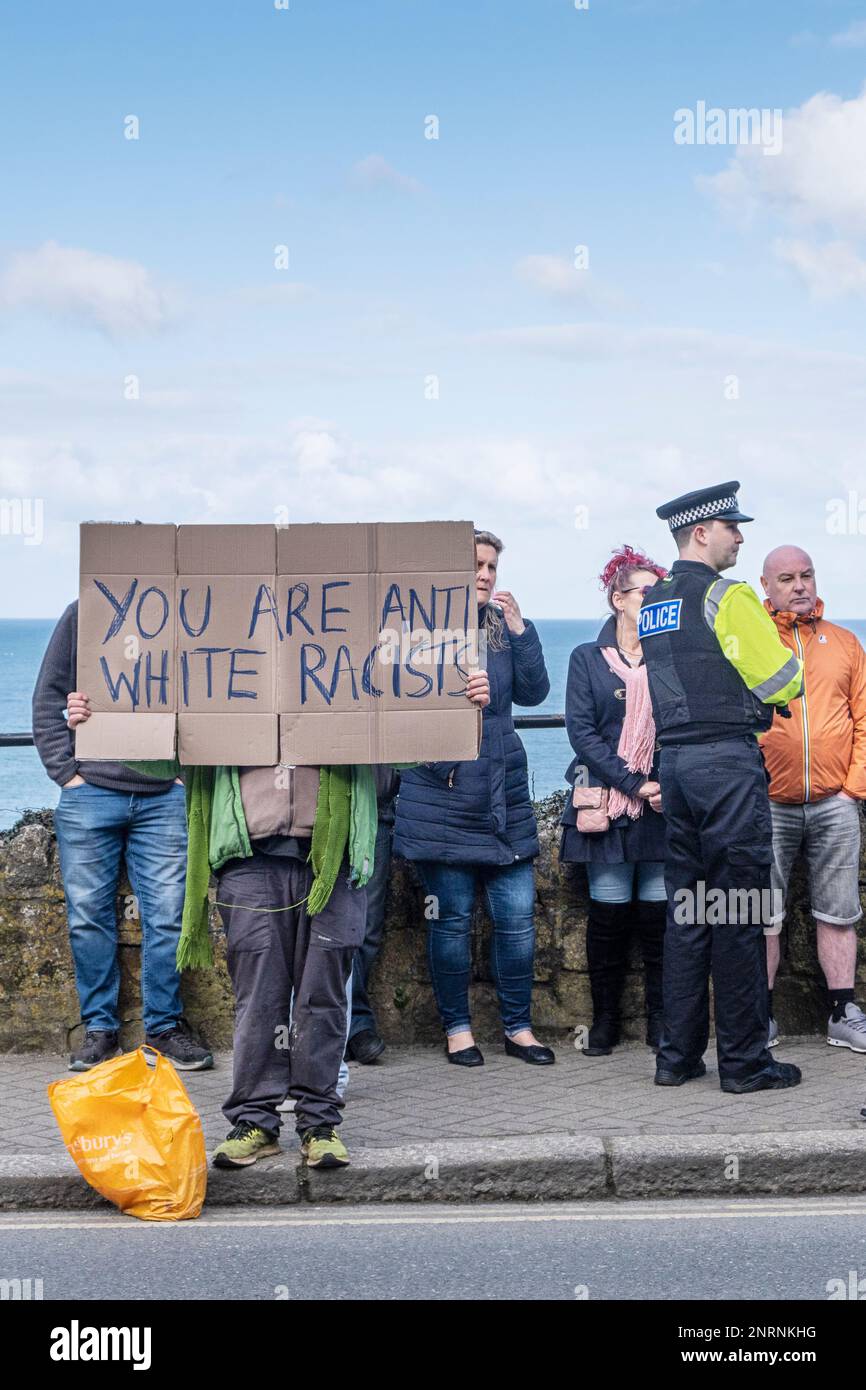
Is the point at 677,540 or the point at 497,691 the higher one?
the point at 677,540

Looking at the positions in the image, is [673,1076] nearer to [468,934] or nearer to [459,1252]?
[468,934]

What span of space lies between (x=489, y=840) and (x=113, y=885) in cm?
164

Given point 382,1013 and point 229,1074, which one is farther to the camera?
point 382,1013

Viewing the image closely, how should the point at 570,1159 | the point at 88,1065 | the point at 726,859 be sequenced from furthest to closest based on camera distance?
the point at 88,1065 → the point at 726,859 → the point at 570,1159

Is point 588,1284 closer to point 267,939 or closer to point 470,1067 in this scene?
point 267,939

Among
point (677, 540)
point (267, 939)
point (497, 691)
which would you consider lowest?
point (267, 939)

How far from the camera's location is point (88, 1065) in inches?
293

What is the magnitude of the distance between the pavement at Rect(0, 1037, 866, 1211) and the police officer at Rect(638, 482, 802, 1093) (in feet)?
0.80

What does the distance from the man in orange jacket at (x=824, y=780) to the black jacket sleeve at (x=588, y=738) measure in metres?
0.69

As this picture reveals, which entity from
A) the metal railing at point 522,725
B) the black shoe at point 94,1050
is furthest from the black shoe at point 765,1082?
the black shoe at point 94,1050

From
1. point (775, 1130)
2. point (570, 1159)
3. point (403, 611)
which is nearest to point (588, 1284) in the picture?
point (570, 1159)

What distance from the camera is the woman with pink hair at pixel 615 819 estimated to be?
24.7ft

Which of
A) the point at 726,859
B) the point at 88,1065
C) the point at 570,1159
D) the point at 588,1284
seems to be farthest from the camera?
the point at 88,1065

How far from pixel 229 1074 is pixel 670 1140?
6.81 ft
